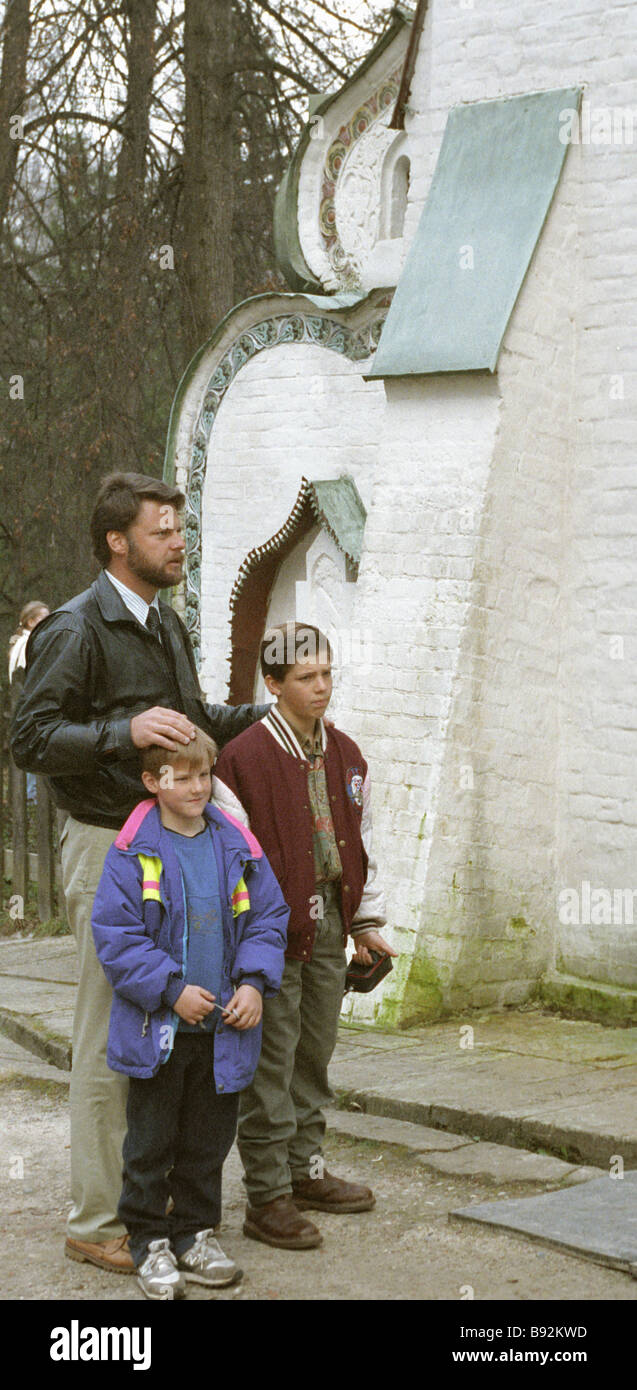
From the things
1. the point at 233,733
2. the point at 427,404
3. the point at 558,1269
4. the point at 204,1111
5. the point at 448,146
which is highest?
the point at 448,146

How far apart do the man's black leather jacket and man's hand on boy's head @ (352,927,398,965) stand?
2.43 ft

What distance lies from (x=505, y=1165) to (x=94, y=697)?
179cm

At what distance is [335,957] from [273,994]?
0.43 meters

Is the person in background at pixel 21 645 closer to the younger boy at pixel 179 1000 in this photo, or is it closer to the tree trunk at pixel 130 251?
the tree trunk at pixel 130 251

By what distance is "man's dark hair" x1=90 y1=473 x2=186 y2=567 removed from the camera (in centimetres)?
435

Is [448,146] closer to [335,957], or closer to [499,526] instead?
[499,526]

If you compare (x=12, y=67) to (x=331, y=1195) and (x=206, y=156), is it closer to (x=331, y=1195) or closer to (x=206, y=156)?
(x=206, y=156)

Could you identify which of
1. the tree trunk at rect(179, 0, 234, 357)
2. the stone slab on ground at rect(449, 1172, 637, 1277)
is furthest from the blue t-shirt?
the tree trunk at rect(179, 0, 234, 357)

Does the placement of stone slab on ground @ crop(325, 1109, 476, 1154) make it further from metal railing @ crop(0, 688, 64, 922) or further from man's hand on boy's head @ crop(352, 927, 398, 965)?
metal railing @ crop(0, 688, 64, 922)

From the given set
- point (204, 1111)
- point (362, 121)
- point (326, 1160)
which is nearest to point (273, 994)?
point (204, 1111)

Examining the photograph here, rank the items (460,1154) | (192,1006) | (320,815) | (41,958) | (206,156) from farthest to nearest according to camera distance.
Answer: (206,156), (41,958), (460,1154), (320,815), (192,1006)

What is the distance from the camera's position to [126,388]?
11.9 m

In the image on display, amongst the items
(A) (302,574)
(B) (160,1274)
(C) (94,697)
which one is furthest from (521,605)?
(B) (160,1274)

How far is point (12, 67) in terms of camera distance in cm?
1172
